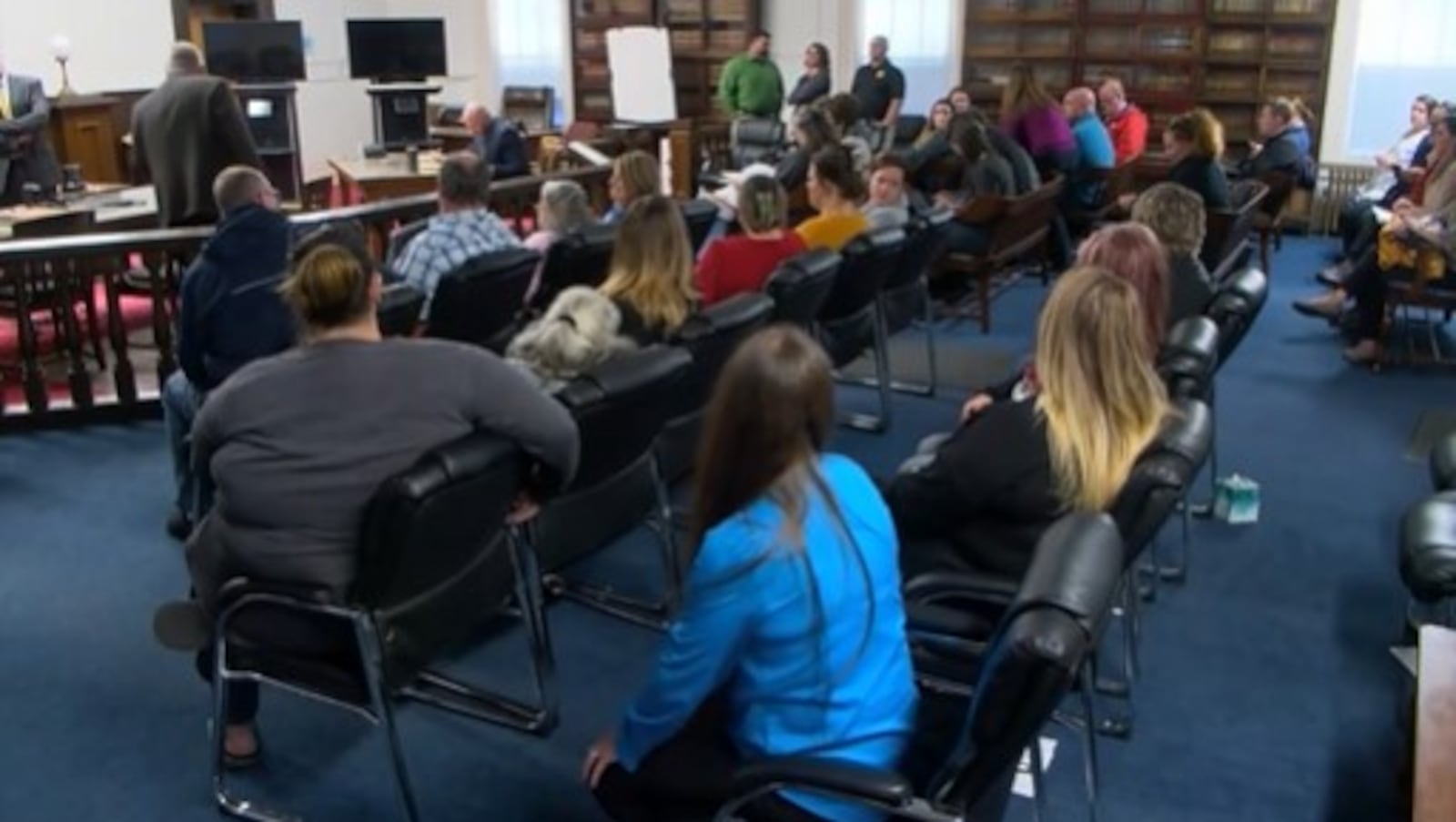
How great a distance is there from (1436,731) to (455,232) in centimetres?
317

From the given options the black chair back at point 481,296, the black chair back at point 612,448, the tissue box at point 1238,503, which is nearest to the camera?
the black chair back at point 612,448

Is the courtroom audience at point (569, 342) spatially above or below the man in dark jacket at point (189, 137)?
below

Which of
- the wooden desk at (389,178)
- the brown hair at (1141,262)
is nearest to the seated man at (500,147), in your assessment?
the wooden desk at (389,178)

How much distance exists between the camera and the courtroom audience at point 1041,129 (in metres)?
7.73

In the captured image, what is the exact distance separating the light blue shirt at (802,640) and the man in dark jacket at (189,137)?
4590mm

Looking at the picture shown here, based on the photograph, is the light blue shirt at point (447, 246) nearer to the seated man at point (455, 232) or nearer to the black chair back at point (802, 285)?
the seated man at point (455, 232)

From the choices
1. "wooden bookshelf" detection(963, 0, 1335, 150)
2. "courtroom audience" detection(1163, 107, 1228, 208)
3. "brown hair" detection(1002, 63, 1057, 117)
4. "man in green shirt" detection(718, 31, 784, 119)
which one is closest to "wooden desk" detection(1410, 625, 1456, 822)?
"courtroom audience" detection(1163, 107, 1228, 208)

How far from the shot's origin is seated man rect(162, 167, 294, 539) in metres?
3.60

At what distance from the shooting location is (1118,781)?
2.76m

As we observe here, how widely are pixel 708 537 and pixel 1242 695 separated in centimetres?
194

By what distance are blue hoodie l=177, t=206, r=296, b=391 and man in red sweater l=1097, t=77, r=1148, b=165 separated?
253 inches

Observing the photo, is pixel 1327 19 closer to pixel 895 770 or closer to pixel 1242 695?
pixel 1242 695

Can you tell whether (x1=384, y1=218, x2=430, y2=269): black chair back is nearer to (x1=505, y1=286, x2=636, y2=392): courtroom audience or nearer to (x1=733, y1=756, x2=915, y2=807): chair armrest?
(x1=505, y1=286, x2=636, y2=392): courtroom audience

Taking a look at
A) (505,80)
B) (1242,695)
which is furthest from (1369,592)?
(505,80)
